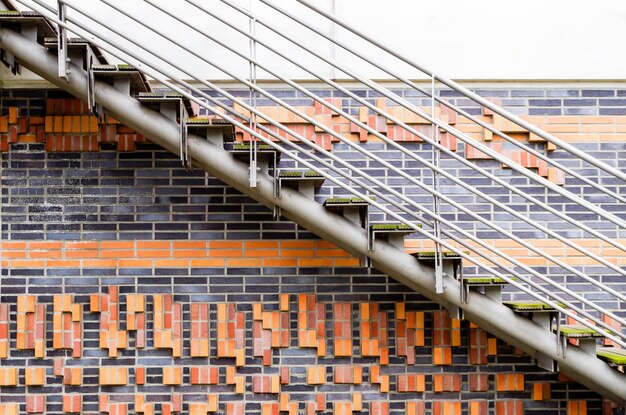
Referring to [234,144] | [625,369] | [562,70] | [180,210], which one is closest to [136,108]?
[234,144]

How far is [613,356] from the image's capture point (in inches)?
188

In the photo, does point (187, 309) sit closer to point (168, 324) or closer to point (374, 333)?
point (168, 324)

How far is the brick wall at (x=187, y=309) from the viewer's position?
557 cm

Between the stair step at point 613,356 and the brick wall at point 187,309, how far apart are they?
1.82 feet

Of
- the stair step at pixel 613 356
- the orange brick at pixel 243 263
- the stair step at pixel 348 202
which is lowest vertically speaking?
the stair step at pixel 613 356

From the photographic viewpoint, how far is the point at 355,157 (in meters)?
5.75

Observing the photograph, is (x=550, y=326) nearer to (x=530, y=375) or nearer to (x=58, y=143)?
(x=530, y=375)

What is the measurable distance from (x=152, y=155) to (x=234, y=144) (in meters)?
1.10

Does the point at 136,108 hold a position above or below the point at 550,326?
above

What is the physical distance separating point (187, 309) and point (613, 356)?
316 centimetres

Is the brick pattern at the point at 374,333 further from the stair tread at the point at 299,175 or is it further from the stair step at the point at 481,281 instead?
the stair tread at the point at 299,175

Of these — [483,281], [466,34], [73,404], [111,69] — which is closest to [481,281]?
[483,281]

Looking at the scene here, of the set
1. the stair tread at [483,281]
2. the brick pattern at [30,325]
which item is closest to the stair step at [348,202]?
the stair tread at [483,281]

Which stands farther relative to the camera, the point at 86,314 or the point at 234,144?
the point at 86,314
